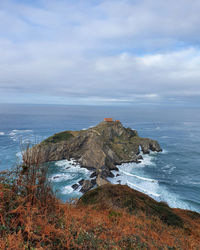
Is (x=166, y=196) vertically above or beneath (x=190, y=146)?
beneath

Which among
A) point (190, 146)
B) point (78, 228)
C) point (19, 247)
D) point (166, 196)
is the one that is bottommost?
point (166, 196)

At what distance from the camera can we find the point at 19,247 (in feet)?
16.3

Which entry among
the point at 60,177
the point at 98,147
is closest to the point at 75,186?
the point at 60,177

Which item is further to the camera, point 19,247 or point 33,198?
point 33,198

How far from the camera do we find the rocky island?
176ft

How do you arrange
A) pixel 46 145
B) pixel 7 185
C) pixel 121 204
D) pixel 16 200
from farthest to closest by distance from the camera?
pixel 46 145 < pixel 121 204 < pixel 7 185 < pixel 16 200

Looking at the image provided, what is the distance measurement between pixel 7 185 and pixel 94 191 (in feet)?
44.4

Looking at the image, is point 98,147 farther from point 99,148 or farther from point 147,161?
point 147,161

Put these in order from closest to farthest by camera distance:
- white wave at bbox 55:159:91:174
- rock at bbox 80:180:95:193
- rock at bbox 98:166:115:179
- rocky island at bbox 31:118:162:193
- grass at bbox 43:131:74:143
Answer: rock at bbox 80:180:95:193, rock at bbox 98:166:115:179, white wave at bbox 55:159:91:174, rocky island at bbox 31:118:162:193, grass at bbox 43:131:74:143

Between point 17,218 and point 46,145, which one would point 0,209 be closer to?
point 17,218

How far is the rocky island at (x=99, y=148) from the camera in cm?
5375

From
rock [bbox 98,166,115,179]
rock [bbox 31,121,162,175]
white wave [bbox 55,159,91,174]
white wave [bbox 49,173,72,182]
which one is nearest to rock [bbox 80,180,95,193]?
rock [bbox 98,166,115,179]

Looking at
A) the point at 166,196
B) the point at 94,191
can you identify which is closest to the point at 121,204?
the point at 94,191

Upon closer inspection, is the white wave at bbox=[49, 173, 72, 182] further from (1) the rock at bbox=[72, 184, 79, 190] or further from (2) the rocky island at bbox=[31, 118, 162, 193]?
(2) the rocky island at bbox=[31, 118, 162, 193]
